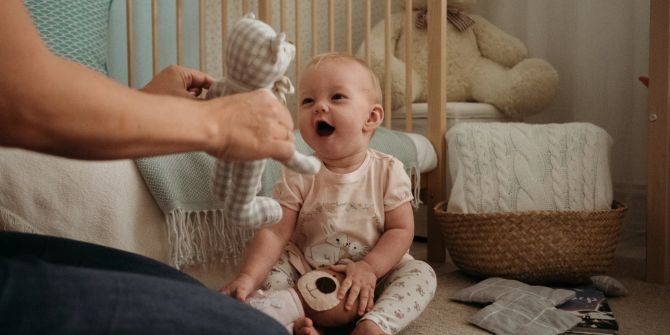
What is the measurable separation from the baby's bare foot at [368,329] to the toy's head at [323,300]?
6cm

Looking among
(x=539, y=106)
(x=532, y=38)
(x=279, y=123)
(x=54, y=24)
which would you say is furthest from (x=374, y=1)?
(x=279, y=123)

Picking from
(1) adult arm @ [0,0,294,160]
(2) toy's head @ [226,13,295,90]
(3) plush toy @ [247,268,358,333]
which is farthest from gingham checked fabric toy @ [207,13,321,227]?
(3) plush toy @ [247,268,358,333]

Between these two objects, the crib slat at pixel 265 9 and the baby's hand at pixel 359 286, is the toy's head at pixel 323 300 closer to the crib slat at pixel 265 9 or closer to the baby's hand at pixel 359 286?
the baby's hand at pixel 359 286

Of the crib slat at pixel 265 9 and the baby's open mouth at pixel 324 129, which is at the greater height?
the crib slat at pixel 265 9

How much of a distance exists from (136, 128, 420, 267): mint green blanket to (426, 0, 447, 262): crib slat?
0.68m

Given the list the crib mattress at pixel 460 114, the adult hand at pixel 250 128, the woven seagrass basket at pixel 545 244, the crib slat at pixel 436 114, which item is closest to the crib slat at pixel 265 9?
the crib slat at pixel 436 114

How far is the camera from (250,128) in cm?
59

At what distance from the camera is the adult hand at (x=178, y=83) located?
884mm

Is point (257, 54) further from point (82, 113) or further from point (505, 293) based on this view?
point (505, 293)

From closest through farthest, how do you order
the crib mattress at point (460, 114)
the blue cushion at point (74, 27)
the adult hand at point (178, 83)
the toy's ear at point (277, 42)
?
the toy's ear at point (277, 42) → the adult hand at point (178, 83) → the blue cushion at point (74, 27) → the crib mattress at point (460, 114)

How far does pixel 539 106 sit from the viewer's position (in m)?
2.24

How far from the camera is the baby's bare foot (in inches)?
40.3

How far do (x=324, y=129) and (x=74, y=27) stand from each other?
0.76m

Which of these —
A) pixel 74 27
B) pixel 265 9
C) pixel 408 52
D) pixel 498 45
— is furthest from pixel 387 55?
pixel 74 27
